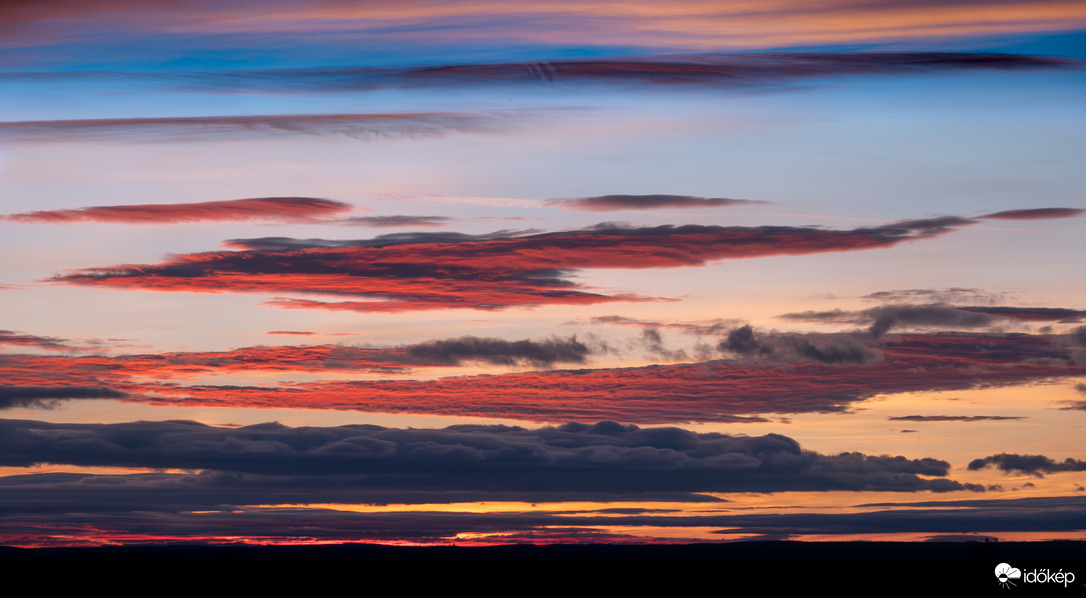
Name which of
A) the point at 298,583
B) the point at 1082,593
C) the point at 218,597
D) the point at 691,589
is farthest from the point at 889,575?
the point at 218,597

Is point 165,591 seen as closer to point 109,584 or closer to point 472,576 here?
point 109,584

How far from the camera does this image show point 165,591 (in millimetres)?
115500

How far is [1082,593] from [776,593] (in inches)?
1264

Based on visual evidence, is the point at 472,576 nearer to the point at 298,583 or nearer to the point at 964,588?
the point at 298,583

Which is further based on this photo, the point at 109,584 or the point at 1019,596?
the point at 109,584

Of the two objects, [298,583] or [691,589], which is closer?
[691,589]

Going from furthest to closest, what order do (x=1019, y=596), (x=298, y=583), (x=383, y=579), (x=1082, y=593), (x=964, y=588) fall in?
1. (x=383, y=579)
2. (x=298, y=583)
3. (x=964, y=588)
4. (x=1019, y=596)
5. (x=1082, y=593)

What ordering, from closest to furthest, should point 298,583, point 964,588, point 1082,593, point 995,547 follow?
point 995,547
point 1082,593
point 964,588
point 298,583

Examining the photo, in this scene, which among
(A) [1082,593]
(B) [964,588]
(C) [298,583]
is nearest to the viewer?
(A) [1082,593]

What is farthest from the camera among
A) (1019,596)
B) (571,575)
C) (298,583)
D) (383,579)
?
(571,575)

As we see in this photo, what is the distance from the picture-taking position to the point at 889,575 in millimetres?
147625

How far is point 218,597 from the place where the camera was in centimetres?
10569

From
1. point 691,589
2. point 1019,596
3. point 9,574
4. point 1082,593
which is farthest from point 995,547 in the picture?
point 9,574

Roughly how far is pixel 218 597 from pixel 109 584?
34206 mm
